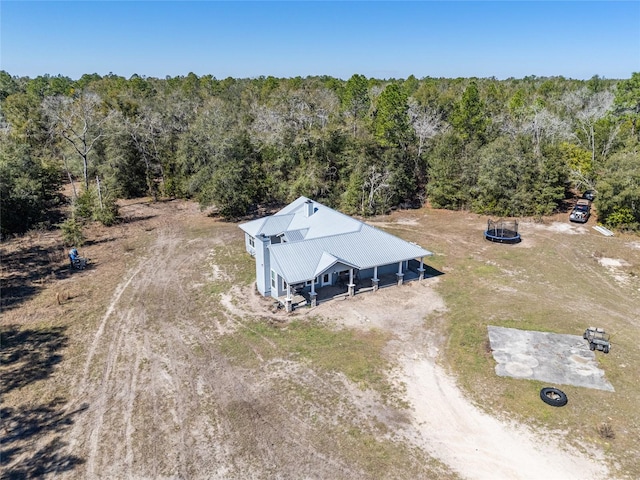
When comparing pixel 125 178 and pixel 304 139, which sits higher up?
pixel 304 139

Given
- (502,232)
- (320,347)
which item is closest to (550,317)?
(320,347)

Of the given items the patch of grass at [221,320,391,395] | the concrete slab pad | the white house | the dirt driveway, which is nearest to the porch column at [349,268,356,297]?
the white house

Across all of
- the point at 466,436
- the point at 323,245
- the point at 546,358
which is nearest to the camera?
the point at 466,436

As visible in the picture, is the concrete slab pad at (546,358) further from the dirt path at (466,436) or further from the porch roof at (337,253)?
the porch roof at (337,253)

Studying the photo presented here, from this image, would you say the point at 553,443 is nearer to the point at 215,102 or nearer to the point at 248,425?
the point at 248,425

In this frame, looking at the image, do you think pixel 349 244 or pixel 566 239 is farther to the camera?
pixel 566 239

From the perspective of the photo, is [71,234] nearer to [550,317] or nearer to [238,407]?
[238,407]

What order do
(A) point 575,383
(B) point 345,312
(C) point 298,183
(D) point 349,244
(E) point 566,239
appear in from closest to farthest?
(A) point 575,383, (B) point 345,312, (D) point 349,244, (E) point 566,239, (C) point 298,183

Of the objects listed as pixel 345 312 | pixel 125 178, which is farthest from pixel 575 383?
pixel 125 178
